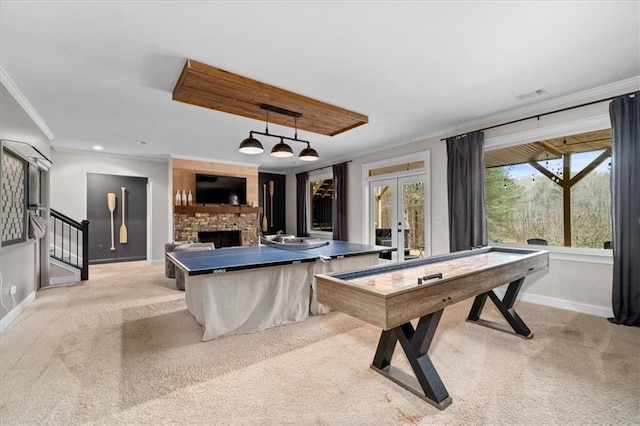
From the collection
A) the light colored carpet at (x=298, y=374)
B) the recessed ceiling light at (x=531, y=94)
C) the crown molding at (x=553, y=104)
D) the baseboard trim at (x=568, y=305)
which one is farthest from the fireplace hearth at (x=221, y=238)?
the recessed ceiling light at (x=531, y=94)

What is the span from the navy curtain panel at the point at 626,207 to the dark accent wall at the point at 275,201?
23.4 feet

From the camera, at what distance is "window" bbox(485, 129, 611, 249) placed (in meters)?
3.41

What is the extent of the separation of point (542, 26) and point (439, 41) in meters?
0.73

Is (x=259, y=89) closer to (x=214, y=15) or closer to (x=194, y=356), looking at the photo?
(x=214, y=15)

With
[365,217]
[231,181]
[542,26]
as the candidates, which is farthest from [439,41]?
[231,181]

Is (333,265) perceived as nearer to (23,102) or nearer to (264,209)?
(23,102)

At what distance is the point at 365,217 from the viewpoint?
6.28 meters

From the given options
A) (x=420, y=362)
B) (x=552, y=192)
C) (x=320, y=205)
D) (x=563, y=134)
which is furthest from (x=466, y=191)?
(x=320, y=205)

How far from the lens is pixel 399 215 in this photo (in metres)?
5.65

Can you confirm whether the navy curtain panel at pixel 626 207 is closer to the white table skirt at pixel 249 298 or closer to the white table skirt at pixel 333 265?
the white table skirt at pixel 333 265

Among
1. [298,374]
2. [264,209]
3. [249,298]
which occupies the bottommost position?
[298,374]

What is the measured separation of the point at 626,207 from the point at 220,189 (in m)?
6.77

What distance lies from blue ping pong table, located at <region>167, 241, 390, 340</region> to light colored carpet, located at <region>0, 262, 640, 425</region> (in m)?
0.15

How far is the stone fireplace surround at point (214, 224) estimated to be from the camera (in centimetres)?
639
